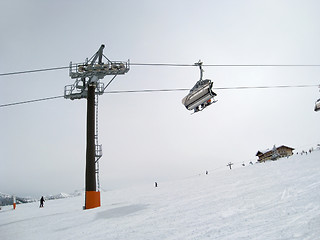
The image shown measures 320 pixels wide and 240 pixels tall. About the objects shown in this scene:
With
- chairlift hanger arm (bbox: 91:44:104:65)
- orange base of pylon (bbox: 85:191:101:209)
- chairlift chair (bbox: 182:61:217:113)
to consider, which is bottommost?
orange base of pylon (bbox: 85:191:101:209)

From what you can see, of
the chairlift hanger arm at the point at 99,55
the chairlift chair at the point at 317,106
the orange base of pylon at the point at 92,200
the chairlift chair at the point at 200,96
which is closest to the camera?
the chairlift chair at the point at 200,96

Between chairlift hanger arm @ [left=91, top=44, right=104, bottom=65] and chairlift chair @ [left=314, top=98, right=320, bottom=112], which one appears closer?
chairlift chair @ [left=314, top=98, right=320, bottom=112]

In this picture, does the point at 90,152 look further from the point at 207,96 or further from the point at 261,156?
the point at 261,156

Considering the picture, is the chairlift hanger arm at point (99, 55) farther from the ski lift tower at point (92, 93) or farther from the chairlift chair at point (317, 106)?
the chairlift chair at point (317, 106)

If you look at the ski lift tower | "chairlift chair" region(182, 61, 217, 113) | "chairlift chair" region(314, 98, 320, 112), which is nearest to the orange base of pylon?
the ski lift tower

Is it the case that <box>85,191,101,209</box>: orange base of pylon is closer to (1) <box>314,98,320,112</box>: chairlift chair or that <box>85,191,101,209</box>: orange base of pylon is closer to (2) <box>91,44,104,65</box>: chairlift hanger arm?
(2) <box>91,44,104,65</box>: chairlift hanger arm

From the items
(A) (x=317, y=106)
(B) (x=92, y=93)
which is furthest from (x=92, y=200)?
(A) (x=317, y=106)

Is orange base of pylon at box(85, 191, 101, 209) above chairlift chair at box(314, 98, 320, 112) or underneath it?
underneath

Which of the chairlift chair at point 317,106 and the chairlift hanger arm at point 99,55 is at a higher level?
the chairlift hanger arm at point 99,55

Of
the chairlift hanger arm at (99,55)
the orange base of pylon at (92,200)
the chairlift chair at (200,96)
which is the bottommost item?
the orange base of pylon at (92,200)

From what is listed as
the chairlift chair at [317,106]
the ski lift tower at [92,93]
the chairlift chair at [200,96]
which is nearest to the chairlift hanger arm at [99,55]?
the ski lift tower at [92,93]

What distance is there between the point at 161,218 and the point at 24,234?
19.5ft

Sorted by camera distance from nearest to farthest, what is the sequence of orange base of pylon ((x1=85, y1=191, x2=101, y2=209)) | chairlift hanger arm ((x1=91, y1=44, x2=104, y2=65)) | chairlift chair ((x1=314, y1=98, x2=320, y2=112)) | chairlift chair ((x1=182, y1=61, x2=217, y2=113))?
chairlift chair ((x1=182, y1=61, x2=217, y2=113)) < orange base of pylon ((x1=85, y1=191, x2=101, y2=209)) < chairlift chair ((x1=314, y1=98, x2=320, y2=112)) < chairlift hanger arm ((x1=91, y1=44, x2=104, y2=65))

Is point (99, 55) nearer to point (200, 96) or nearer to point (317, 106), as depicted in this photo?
point (200, 96)
